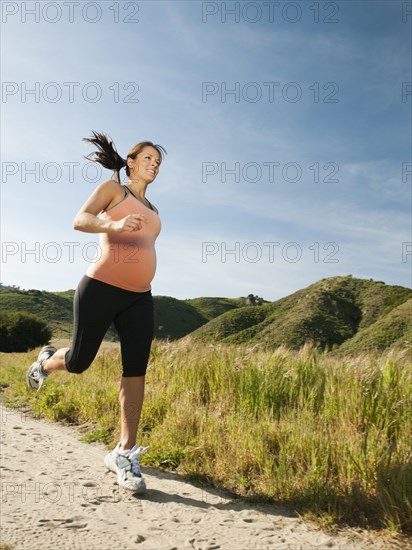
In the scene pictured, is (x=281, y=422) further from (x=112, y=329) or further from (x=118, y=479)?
(x=112, y=329)

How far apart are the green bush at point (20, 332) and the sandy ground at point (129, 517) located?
2855 centimetres

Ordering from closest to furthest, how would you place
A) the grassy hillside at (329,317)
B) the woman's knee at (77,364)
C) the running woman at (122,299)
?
the running woman at (122,299), the woman's knee at (77,364), the grassy hillside at (329,317)

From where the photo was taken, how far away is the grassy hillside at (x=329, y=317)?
159 ft

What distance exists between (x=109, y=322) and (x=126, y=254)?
55cm

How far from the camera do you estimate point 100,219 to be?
363cm

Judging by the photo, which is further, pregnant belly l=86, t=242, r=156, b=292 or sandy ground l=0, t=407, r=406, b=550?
pregnant belly l=86, t=242, r=156, b=292

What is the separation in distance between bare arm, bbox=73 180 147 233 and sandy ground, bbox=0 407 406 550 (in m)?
1.87

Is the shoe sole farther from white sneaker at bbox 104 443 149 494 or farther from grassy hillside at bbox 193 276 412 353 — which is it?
grassy hillside at bbox 193 276 412 353

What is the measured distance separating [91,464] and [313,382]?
8.93ft

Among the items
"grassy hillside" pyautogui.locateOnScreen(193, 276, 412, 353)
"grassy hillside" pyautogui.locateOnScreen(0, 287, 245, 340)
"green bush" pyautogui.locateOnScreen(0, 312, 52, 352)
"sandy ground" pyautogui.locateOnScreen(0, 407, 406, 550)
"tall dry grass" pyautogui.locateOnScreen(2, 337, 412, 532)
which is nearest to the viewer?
"sandy ground" pyautogui.locateOnScreen(0, 407, 406, 550)

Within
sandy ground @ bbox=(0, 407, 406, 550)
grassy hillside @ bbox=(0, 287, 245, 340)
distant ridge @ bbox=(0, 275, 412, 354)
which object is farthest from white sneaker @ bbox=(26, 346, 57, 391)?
grassy hillside @ bbox=(0, 287, 245, 340)

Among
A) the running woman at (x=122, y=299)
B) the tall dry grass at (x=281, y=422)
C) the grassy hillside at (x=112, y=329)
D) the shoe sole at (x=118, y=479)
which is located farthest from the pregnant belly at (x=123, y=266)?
the grassy hillside at (x=112, y=329)

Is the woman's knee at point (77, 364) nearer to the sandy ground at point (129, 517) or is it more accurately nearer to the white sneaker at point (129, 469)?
the white sneaker at point (129, 469)

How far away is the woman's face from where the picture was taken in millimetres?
4180
